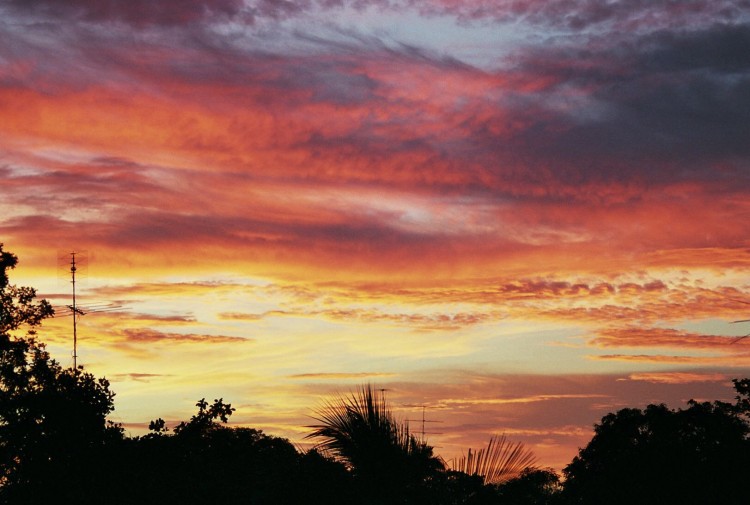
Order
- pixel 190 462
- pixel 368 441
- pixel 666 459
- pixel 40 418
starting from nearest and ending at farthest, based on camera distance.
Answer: pixel 368 441 < pixel 190 462 < pixel 40 418 < pixel 666 459

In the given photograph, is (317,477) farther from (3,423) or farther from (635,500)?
(635,500)

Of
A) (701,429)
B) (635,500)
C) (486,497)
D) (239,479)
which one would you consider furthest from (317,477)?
(701,429)

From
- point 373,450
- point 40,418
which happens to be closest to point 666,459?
point 40,418

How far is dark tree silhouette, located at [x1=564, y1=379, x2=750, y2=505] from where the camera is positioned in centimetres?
5012

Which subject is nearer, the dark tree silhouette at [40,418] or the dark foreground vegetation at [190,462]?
the dark foreground vegetation at [190,462]

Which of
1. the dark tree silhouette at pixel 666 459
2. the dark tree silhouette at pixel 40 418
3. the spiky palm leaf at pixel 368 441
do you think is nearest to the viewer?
the spiky palm leaf at pixel 368 441

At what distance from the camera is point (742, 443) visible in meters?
54.1

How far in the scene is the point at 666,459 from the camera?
55344mm

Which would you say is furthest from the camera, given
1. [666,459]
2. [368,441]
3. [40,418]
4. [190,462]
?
[666,459]

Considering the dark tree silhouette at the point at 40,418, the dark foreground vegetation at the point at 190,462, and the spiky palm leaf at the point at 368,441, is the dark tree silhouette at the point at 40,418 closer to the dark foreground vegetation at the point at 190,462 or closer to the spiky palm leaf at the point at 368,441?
the dark foreground vegetation at the point at 190,462

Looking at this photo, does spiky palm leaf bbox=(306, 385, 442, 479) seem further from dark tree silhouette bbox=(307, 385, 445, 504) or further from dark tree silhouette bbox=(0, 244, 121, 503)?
dark tree silhouette bbox=(0, 244, 121, 503)

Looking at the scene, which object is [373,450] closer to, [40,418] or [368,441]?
[368,441]

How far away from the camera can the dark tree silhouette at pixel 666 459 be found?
1973 inches

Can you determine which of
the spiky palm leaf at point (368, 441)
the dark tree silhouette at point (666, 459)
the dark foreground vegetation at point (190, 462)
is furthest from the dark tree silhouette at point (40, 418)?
the dark tree silhouette at point (666, 459)
